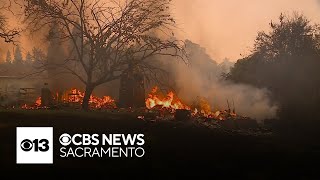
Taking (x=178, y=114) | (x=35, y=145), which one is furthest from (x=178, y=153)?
(x=178, y=114)

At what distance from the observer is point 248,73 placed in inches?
1805

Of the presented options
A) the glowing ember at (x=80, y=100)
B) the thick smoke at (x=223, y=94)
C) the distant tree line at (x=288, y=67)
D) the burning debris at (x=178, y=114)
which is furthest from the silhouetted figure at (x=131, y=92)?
the distant tree line at (x=288, y=67)

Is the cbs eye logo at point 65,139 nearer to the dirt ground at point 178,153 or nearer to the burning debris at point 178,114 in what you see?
the dirt ground at point 178,153

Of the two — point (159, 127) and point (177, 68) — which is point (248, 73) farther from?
point (159, 127)

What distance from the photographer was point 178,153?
14.5 m

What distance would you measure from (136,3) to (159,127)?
10363 millimetres

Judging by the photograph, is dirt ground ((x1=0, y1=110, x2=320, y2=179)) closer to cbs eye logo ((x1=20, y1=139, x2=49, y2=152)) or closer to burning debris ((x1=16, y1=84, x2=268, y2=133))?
cbs eye logo ((x1=20, y1=139, x2=49, y2=152))

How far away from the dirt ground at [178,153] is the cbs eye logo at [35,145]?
41 centimetres

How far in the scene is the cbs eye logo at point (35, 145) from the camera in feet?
43.1

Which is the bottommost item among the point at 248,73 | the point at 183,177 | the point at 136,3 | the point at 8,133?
the point at 183,177

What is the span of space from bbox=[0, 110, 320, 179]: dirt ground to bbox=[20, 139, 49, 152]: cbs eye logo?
1.35 feet

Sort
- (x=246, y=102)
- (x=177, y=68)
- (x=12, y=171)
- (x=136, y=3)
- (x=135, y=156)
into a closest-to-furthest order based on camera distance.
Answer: (x=12, y=171) < (x=135, y=156) < (x=136, y=3) < (x=246, y=102) < (x=177, y=68)

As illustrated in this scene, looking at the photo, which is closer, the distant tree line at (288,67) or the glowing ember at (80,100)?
the glowing ember at (80,100)

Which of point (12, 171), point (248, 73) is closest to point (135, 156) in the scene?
point (12, 171)
